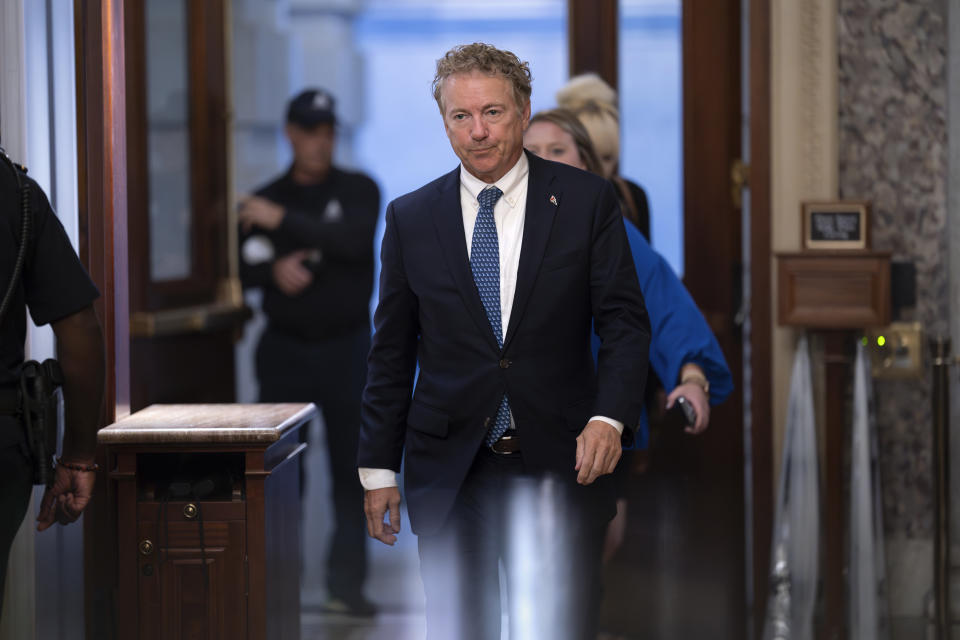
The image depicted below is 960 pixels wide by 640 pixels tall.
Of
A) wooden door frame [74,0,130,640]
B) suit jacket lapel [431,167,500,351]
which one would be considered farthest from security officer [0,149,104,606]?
suit jacket lapel [431,167,500,351]

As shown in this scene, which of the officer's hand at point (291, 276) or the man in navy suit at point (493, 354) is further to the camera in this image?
the officer's hand at point (291, 276)

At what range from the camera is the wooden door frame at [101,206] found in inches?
107

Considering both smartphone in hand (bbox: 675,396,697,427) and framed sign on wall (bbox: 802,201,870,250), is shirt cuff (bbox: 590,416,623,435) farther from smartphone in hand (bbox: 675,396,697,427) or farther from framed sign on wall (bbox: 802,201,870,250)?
framed sign on wall (bbox: 802,201,870,250)

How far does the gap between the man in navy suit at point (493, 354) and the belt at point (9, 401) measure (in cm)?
64

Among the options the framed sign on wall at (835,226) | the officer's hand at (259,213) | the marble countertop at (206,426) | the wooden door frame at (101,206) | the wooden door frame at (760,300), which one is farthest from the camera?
the officer's hand at (259,213)

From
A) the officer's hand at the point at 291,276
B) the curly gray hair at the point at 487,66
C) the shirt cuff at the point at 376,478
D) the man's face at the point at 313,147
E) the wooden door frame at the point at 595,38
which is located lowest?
the shirt cuff at the point at 376,478

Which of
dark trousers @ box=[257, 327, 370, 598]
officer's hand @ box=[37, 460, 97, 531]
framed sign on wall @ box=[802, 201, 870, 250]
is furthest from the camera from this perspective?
dark trousers @ box=[257, 327, 370, 598]

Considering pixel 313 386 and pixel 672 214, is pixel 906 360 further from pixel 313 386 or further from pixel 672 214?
pixel 313 386

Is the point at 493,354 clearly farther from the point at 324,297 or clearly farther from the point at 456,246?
the point at 324,297

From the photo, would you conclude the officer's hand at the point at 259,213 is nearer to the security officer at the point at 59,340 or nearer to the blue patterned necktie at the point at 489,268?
the security officer at the point at 59,340

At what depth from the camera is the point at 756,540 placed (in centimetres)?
388

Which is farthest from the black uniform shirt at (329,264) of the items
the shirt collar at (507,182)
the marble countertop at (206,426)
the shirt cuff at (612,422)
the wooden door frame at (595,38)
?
the shirt cuff at (612,422)

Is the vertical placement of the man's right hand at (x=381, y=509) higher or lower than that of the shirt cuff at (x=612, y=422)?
lower

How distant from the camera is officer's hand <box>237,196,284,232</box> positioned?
479 cm
